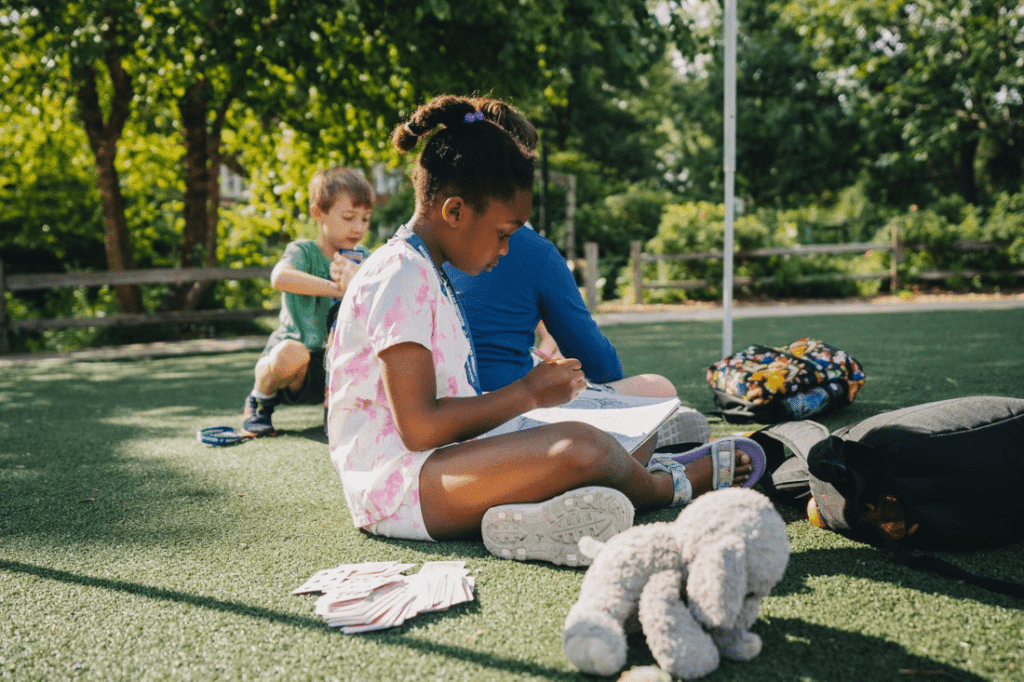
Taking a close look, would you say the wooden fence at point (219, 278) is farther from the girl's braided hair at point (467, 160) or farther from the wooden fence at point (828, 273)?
the girl's braided hair at point (467, 160)

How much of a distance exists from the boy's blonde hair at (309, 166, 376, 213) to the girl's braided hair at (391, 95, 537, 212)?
1.78m

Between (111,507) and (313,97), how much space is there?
961 centimetres

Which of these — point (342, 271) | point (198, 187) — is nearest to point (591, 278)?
point (198, 187)

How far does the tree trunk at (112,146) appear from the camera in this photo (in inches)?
422

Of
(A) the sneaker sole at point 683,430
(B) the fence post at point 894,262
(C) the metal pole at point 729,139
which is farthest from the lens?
(B) the fence post at point 894,262

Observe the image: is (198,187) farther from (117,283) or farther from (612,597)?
(612,597)

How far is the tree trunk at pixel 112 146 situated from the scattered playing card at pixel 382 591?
10.5 m

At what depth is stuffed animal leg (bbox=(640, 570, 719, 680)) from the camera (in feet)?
4.87

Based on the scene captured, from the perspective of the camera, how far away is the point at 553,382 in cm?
199

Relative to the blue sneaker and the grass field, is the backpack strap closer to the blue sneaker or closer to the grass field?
the grass field

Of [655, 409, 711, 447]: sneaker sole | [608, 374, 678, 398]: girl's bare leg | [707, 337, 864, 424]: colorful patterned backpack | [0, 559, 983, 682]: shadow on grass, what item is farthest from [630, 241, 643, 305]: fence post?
[0, 559, 983, 682]: shadow on grass

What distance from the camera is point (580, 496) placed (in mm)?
2012

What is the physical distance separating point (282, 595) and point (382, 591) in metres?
0.28

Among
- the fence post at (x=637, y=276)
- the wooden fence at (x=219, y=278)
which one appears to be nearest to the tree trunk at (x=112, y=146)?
the wooden fence at (x=219, y=278)
